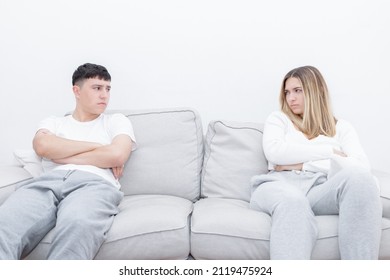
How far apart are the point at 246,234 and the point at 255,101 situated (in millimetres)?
1122

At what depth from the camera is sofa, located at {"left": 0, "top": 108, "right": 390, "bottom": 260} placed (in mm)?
1633

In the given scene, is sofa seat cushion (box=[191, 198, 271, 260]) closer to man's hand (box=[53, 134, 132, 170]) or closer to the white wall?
man's hand (box=[53, 134, 132, 170])

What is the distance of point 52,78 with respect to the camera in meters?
2.62

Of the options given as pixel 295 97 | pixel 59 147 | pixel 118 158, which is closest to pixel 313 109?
pixel 295 97

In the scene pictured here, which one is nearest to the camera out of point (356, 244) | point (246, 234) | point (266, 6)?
point (356, 244)

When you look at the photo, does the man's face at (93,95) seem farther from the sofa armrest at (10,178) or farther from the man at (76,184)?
the sofa armrest at (10,178)

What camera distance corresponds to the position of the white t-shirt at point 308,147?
196cm

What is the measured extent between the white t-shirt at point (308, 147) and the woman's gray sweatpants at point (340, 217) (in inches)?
8.0

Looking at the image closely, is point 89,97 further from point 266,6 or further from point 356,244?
point 356,244

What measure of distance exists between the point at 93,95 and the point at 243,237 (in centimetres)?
102

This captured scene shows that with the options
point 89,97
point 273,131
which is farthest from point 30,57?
point 273,131

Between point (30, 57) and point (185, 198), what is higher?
point (30, 57)

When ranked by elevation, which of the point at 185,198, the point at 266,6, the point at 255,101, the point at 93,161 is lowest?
the point at 185,198

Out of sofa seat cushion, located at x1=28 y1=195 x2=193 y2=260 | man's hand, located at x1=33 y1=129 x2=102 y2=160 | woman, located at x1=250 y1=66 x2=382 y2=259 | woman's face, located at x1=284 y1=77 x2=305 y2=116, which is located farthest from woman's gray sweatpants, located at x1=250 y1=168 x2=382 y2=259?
man's hand, located at x1=33 y1=129 x2=102 y2=160
